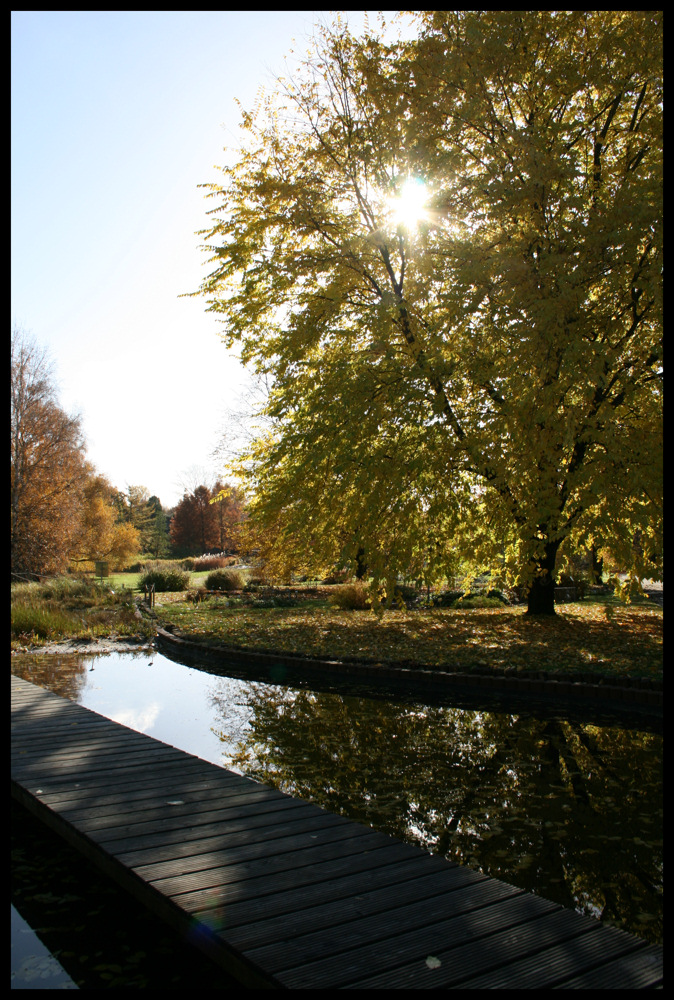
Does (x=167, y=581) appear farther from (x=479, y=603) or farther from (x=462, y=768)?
(x=462, y=768)

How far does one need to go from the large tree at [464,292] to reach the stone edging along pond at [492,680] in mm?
1863

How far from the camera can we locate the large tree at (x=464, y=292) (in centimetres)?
942

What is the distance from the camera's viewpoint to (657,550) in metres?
10.2

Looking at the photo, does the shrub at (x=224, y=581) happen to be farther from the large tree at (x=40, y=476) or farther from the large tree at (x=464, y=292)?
the large tree at (x=464, y=292)

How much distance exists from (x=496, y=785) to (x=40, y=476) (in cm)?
2832

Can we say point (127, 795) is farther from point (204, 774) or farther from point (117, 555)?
point (117, 555)

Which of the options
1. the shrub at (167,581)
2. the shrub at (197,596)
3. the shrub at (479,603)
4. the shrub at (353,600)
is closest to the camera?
the shrub at (353,600)

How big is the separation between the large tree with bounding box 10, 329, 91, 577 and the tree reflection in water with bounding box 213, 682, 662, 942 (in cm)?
2235

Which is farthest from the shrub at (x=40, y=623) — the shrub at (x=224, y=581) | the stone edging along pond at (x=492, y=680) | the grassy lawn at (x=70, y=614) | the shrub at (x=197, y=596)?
the shrub at (x=224, y=581)

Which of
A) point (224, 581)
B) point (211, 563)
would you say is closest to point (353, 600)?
point (224, 581)

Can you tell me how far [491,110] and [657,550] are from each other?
7571 mm

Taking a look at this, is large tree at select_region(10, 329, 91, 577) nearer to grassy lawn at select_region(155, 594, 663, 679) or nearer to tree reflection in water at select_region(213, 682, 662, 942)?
grassy lawn at select_region(155, 594, 663, 679)

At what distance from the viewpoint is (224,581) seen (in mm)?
26625
